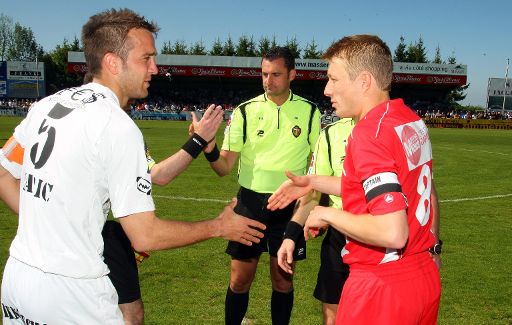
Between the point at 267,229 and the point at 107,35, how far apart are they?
2.92 meters

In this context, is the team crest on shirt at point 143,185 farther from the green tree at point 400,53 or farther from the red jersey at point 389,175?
the green tree at point 400,53

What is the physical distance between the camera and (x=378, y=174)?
2.31m

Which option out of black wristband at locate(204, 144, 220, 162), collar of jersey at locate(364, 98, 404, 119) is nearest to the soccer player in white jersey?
collar of jersey at locate(364, 98, 404, 119)

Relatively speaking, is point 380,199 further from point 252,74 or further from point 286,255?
point 252,74

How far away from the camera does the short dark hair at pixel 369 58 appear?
8.79 ft

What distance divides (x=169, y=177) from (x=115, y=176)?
187 centimetres

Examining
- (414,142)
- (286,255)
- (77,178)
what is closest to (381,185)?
(414,142)

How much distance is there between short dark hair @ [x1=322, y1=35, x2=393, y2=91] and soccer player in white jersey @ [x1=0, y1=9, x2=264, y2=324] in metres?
1.18

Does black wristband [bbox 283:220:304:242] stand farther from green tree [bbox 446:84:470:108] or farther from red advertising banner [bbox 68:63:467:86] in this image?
green tree [bbox 446:84:470:108]

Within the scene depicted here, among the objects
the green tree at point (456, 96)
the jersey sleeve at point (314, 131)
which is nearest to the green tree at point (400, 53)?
the green tree at point (456, 96)

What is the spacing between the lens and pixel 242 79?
67.0 metres

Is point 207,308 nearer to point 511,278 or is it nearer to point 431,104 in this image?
point 511,278

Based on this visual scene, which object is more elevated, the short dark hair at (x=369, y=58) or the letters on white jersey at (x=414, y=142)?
the short dark hair at (x=369, y=58)

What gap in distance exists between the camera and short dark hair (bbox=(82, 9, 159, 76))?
107 inches
